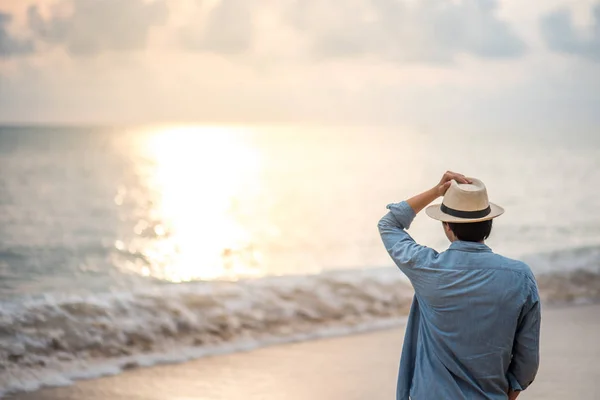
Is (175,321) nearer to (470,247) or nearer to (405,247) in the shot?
(405,247)

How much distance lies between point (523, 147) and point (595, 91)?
6.83 meters

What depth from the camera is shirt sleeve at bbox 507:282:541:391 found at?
199 centimetres

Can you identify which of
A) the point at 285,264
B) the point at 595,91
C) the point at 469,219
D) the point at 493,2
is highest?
the point at 493,2

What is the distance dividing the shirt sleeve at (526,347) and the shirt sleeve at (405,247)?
30cm

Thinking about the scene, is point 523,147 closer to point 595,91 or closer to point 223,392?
point 595,91

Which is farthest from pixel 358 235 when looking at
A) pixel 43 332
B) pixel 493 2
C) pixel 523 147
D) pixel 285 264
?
pixel 523 147

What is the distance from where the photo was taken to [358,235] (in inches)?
584

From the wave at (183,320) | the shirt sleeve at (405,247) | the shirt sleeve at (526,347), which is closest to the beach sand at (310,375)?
the wave at (183,320)

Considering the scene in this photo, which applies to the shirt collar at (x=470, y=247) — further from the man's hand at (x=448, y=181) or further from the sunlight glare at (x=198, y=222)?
the sunlight glare at (x=198, y=222)

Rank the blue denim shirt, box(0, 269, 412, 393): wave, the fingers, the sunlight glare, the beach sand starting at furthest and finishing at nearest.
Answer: the sunlight glare → box(0, 269, 412, 393): wave → the beach sand → the fingers → the blue denim shirt

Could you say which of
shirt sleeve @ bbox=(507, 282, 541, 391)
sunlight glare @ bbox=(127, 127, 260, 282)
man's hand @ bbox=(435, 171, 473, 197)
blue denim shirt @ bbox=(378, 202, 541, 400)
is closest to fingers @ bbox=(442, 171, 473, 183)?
man's hand @ bbox=(435, 171, 473, 197)

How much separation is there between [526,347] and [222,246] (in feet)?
41.6

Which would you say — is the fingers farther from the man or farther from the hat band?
the hat band

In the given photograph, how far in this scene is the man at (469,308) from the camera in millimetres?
1965
